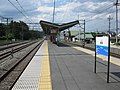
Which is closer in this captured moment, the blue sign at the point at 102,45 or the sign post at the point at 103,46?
the sign post at the point at 103,46

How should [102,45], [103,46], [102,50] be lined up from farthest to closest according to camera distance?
[102,50], [102,45], [103,46]

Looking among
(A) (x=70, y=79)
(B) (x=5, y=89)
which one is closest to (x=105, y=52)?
(A) (x=70, y=79)

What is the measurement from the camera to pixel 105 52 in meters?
11.2

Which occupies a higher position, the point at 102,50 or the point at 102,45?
the point at 102,45

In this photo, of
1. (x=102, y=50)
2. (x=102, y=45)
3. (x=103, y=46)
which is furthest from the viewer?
(x=102, y=50)

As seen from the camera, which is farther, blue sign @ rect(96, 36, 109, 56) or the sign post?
blue sign @ rect(96, 36, 109, 56)

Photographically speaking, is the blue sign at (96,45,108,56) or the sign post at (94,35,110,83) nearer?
the sign post at (94,35,110,83)

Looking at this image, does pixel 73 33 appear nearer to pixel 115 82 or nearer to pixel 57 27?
pixel 57 27

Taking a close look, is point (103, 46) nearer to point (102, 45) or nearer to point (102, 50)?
point (102, 45)

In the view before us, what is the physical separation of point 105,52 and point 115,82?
1.31 metres

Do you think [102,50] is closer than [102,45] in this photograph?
No

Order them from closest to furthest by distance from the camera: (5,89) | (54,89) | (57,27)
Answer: (54,89)
(5,89)
(57,27)

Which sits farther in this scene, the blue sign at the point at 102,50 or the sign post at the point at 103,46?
the blue sign at the point at 102,50

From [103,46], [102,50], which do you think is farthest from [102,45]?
[102,50]
